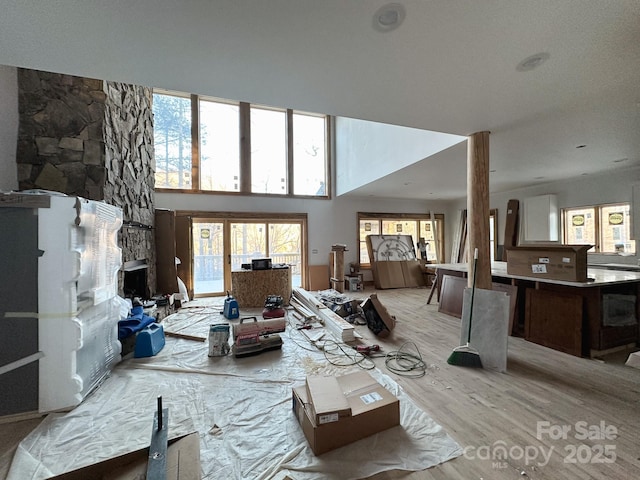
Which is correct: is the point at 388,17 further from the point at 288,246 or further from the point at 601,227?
the point at 601,227

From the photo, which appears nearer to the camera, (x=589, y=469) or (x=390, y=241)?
(x=589, y=469)

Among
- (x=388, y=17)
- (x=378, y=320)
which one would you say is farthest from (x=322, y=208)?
(x=388, y=17)

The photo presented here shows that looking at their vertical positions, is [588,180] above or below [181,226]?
above

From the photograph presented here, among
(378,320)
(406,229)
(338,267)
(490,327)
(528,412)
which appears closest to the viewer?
(528,412)

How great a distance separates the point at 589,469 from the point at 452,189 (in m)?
5.93

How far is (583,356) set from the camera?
2.91 metres

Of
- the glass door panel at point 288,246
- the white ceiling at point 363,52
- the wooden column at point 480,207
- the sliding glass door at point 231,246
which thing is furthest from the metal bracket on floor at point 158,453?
the glass door panel at point 288,246

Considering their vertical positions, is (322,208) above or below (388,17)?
below

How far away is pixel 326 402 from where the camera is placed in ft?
5.56

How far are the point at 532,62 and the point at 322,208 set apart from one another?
5.60m

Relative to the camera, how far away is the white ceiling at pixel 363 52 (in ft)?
4.70

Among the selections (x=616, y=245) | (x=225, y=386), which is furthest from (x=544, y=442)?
(x=616, y=245)

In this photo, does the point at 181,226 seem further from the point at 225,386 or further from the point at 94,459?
the point at 94,459

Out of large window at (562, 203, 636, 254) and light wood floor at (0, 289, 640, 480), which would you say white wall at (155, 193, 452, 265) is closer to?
large window at (562, 203, 636, 254)
